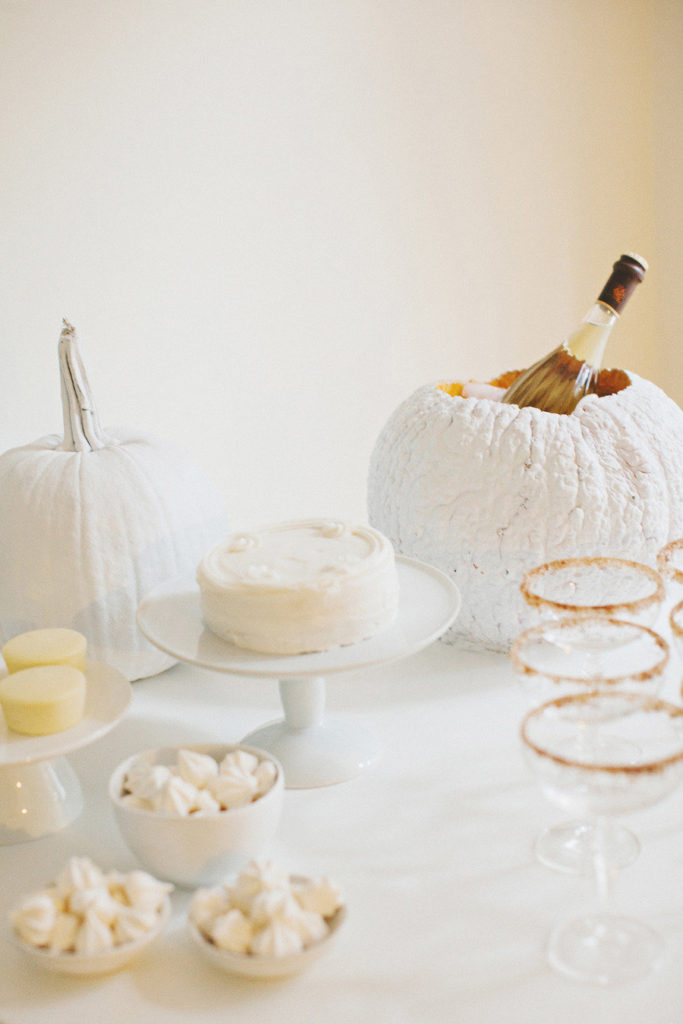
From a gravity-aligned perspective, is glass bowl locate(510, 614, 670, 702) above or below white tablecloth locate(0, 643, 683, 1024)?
above

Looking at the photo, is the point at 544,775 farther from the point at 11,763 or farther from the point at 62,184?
the point at 62,184

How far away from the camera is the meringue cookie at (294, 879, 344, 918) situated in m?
0.62

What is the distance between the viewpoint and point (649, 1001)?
0.59m

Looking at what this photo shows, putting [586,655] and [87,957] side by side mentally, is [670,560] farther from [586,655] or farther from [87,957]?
[87,957]

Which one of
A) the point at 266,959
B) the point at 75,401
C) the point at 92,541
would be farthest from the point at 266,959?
the point at 75,401

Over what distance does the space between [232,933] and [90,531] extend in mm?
448

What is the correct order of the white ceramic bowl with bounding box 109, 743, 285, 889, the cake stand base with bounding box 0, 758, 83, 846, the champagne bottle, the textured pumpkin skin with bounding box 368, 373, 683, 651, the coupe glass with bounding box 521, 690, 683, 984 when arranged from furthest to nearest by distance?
1. the champagne bottle
2. the textured pumpkin skin with bounding box 368, 373, 683, 651
3. the cake stand base with bounding box 0, 758, 83, 846
4. the white ceramic bowl with bounding box 109, 743, 285, 889
5. the coupe glass with bounding box 521, 690, 683, 984

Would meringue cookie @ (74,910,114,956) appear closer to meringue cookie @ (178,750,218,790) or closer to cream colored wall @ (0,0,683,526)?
meringue cookie @ (178,750,218,790)

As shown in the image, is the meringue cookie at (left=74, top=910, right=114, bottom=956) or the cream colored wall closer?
the meringue cookie at (left=74, top=910, right=114, bottom=956)

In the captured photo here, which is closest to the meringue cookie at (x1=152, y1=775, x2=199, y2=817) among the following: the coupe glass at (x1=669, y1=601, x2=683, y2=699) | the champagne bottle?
the coupe glass at (x1=669, y1=601, x2=683, y2=699)

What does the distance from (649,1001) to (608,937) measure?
2.0 inches

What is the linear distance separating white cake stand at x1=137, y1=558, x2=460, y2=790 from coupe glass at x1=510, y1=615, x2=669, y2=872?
0.10 metres

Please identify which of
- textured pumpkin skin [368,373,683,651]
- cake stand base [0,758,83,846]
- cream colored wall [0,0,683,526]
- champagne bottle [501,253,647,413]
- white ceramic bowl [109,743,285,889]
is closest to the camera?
white ceramic bowl [109,743,285,889]

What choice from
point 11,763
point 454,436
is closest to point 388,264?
point 454,436
